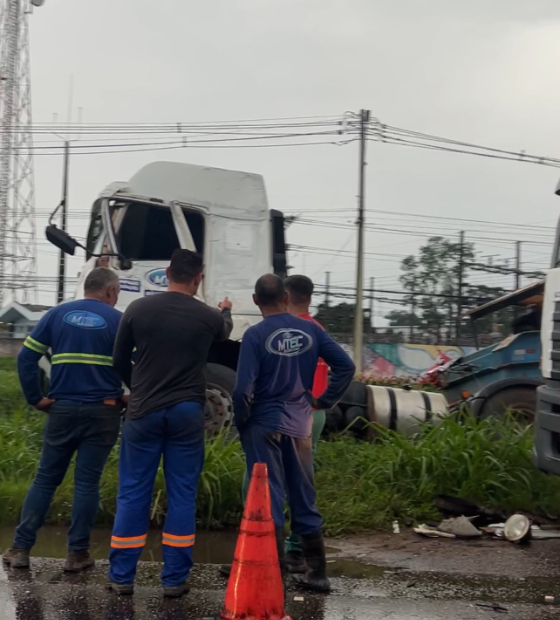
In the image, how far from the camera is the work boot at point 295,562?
4906 millimetres

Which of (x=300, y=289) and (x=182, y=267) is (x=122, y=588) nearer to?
(x=182, y=267)

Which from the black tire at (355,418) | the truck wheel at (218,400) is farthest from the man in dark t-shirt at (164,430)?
the black tire at (355,418)

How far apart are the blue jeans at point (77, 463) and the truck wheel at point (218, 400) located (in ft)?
9.93

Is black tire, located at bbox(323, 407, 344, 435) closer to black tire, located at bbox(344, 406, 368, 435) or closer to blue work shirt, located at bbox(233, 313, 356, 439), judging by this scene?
black tire, located at bbox(344, 406, 368, 435)

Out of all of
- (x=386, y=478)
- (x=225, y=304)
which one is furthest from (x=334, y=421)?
(x=386, y=478)

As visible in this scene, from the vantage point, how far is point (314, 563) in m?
4.59

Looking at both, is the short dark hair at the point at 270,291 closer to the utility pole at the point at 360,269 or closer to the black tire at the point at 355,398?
the black tire at the point at 355,398

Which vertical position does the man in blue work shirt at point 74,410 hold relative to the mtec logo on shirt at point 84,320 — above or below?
below

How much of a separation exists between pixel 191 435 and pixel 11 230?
32.9m

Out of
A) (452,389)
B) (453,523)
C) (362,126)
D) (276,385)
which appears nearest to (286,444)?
(276,385)

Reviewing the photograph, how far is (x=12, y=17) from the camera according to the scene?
33156mm

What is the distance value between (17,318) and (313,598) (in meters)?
47.8

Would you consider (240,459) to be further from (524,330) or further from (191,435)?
(524,330)

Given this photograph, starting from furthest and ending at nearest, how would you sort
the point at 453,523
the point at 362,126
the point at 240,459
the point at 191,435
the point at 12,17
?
the point at 12,17 → the point at 362,126 → the point at 240,459 → the point at 453,523 → the point at 191,435
